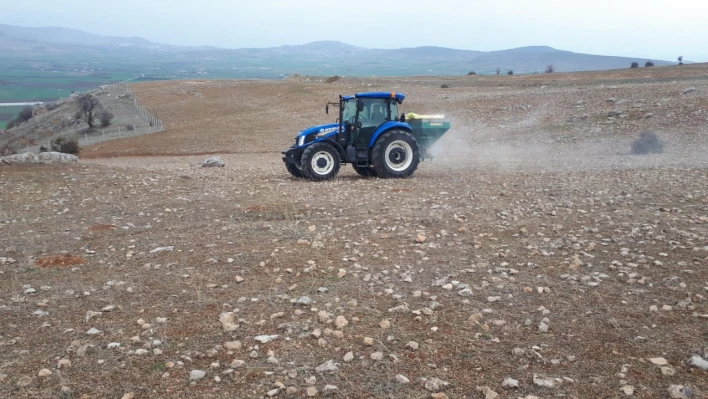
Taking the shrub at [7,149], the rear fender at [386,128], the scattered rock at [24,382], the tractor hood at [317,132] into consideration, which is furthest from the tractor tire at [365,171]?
the shrub at [7,149]

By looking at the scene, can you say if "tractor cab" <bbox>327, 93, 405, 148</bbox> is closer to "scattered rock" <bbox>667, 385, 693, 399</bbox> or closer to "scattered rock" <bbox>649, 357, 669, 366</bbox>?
"scattered rock" <bbox>649, 357, 669, 366</bbox>

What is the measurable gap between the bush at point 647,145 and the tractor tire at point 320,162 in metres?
10.2

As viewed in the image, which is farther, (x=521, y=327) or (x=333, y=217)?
(x=333, y=217)

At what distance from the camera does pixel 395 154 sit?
14766 millimetres

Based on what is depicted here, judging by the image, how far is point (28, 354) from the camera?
16.6ft

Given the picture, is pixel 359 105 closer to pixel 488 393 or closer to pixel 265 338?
pixel 265 338

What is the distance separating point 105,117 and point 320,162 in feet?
106

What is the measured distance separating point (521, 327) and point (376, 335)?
54.3 inches

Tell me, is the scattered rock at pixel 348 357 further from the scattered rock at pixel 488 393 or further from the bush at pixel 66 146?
the bush at pixel 66 146

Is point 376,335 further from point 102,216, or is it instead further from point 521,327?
point 102,216

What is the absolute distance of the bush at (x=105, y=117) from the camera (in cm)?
4044

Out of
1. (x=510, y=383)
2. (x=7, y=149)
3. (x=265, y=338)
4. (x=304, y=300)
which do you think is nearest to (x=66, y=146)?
(x=7, y=149)

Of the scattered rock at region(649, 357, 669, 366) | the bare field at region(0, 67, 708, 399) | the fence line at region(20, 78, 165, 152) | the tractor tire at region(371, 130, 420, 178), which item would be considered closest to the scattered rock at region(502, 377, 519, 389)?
Result: the bare field at region(0, 67, 708, 399)

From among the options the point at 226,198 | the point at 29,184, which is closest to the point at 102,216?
the point at 226,198
